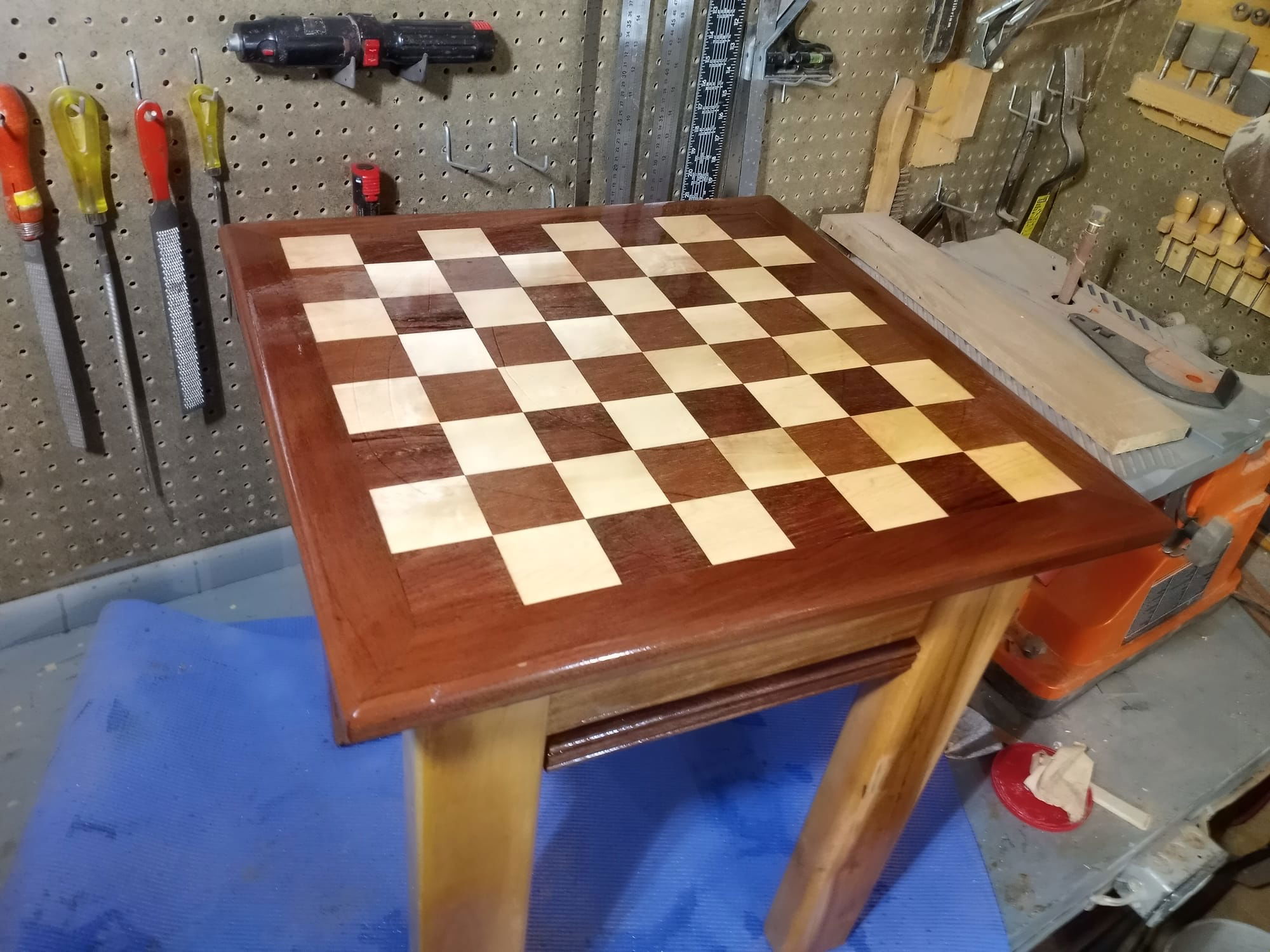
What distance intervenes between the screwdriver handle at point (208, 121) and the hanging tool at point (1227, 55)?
158 centimetres

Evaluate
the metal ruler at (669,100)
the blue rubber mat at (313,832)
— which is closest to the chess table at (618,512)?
the blue rubber mat at (313,832)

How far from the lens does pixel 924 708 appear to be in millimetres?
991

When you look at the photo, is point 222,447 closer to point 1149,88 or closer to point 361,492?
point 361,492

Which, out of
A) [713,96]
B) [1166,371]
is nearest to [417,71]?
[713,96]

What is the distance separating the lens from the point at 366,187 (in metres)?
1.29

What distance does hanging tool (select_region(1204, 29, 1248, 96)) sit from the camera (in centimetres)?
159

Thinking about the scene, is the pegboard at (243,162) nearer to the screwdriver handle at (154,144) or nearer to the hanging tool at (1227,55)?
the screwdriver handle at (154,144)

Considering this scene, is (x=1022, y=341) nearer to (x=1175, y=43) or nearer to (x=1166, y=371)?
(x=1166, y=371)

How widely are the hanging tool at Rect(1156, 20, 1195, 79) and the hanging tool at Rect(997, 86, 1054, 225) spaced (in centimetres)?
20

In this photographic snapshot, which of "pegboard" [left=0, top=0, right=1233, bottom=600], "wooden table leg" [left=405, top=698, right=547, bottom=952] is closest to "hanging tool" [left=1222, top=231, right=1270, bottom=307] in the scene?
"pegboard" [left=0, top=0, right=1233, bottom=600]

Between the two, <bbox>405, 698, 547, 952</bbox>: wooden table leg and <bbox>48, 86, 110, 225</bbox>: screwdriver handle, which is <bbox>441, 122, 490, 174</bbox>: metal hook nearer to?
<bbox>48, 86, 110, 225</bbox>: screwdriver handle

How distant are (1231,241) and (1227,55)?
305 millimetres

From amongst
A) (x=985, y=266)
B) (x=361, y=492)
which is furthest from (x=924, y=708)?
(x=985, y=266)

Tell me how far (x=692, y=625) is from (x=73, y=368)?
102 centimetres
